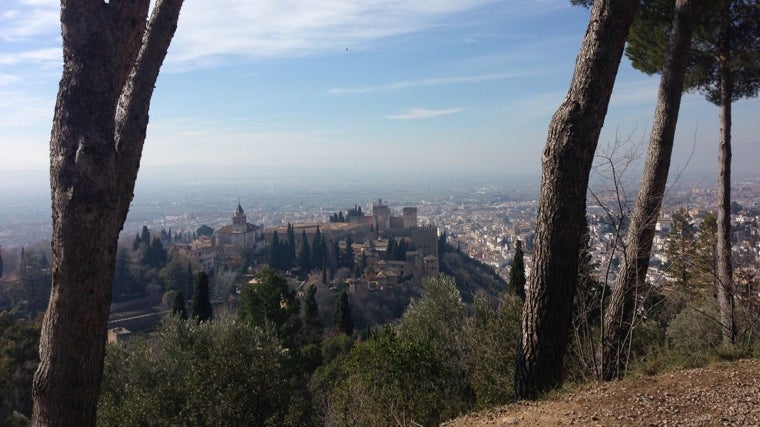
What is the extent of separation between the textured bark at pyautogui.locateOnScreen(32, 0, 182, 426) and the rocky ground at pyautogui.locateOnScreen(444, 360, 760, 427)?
2.18 metres

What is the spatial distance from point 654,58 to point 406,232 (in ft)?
174

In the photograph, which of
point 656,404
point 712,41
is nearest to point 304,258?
point 712,41

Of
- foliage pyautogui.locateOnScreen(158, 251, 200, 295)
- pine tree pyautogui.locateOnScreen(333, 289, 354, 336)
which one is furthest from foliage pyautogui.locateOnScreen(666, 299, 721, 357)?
foliage pyautogui.locateOnScreen(158, 251, 200, 295)

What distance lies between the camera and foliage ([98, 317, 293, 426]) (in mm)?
6676

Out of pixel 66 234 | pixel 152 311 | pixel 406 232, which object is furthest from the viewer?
pixel 406 232

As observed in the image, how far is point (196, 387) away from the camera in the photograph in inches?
270

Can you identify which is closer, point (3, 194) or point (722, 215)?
point (722, 215)

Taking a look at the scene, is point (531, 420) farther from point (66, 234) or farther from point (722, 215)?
point (722, 215)

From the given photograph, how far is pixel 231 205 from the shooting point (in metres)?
102

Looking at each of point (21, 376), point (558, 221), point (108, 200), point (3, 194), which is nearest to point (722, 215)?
point (558, 221)

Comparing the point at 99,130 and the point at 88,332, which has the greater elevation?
the point at 99,130

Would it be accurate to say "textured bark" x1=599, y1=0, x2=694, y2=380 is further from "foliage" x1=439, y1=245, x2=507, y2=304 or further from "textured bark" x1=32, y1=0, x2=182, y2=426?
"foliage" x1=439, y1=245, x2=507, y2=304

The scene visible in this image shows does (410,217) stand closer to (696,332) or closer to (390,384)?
(390,384)

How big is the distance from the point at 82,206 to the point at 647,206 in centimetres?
420
